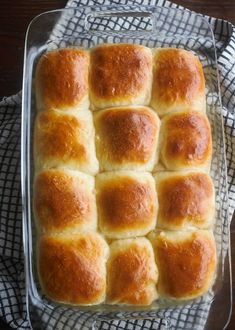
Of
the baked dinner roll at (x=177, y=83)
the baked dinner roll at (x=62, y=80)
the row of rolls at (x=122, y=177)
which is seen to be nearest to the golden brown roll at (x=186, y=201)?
the row of rolls at (x=122, y=177)

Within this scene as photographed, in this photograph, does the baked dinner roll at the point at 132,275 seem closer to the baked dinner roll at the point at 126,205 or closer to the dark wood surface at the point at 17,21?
the baked dinner roll at the point at 126,205

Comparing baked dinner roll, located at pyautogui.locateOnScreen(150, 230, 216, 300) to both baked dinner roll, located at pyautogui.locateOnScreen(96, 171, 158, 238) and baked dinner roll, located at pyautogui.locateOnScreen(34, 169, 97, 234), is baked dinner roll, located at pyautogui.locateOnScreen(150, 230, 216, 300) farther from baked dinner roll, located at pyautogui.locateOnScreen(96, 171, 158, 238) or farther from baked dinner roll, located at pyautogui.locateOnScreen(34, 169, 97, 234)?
baked dinner roll, located at pyautogui.locateOnScreen(34, 169, 97, 234)

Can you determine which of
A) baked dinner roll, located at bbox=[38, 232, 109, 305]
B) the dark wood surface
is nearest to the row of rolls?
baked dinner roll, located at bbox=[38, 232, 109, 305]

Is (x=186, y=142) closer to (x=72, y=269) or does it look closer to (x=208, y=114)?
(x=208, y=114)

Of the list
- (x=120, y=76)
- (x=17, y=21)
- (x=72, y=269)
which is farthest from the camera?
(x=17, y=21)

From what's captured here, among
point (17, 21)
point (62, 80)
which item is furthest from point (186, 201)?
point (17, 21)

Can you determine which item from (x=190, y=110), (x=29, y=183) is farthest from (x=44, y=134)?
(x=190, y=110)
